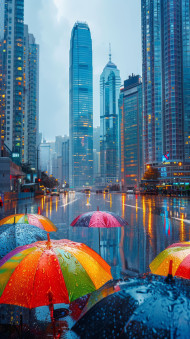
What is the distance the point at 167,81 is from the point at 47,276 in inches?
4938

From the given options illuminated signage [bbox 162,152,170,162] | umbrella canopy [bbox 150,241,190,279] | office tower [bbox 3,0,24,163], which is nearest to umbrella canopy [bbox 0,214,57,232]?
umbrella canopy [bbox 150,241,190,279]

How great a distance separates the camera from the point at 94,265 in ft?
12.2

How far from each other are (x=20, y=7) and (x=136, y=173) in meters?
112

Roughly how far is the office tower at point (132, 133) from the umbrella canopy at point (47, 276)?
18255 centimetres

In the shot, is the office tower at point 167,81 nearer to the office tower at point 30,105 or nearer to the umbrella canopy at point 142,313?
the office tower at point 30,105

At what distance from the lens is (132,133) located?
631ft

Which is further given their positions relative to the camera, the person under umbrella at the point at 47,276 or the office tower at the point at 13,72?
the office tower at the point at 13,72

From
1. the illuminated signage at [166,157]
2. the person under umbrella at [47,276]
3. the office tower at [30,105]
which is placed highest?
the office tower at [30,105]

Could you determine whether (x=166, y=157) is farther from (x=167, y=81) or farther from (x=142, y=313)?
(x=142, y=313)

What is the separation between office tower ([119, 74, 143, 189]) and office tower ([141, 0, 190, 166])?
5984cm

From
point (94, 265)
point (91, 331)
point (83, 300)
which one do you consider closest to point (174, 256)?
point (94, 265)

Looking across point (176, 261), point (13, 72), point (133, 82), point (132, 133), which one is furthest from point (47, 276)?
point (133, 82)

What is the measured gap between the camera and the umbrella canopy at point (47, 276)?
127 inches

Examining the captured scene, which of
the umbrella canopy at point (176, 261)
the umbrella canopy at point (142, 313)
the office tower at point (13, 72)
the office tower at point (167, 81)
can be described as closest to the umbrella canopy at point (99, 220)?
the umbrella canopy at point (176, 261)
